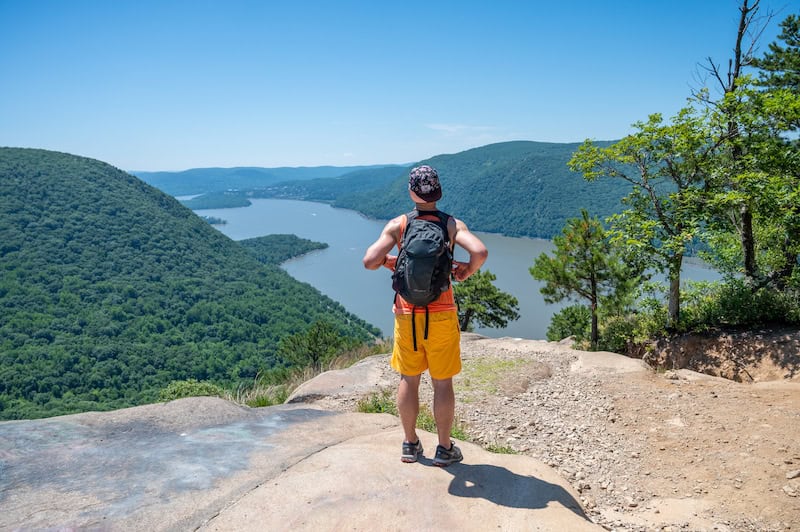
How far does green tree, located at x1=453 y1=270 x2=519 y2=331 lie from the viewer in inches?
799

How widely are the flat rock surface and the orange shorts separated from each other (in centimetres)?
57

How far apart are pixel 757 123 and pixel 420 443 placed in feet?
Answer: 21.6

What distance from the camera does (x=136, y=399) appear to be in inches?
1260

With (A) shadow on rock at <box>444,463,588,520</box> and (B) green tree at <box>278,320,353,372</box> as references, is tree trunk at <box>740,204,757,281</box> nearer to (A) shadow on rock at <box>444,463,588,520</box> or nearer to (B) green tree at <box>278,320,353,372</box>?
(A) shadow on rock at <box>444,463,588,520</box>

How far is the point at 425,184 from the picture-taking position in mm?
2670

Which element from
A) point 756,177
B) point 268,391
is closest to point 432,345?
point 268,391

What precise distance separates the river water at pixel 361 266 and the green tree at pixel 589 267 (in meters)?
9.19

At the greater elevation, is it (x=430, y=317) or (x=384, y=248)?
(x=384, y=248)

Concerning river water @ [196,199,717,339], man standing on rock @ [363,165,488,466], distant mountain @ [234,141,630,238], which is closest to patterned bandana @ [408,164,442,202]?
man standing on rock @ [363,165,488,466]

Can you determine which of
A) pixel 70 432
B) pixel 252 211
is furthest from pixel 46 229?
pixel 252 211

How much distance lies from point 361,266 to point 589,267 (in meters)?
78.2

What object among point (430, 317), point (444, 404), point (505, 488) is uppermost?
point (430, 317)

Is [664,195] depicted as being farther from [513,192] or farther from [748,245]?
[513,192]

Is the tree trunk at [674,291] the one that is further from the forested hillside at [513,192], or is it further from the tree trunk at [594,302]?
the forested hillside at [513,192]
